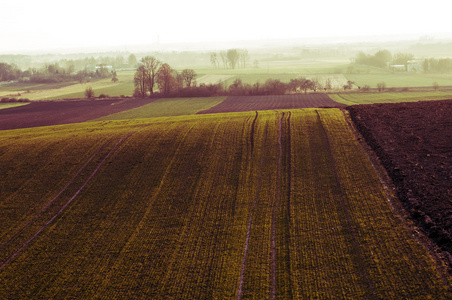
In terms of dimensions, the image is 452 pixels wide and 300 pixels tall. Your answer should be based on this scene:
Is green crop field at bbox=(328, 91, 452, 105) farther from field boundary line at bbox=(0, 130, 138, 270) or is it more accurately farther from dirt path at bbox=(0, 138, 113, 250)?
dirt path at bbox=(0, 138, 113, 250)

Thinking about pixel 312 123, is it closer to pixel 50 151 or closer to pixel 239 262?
pixel 239 262

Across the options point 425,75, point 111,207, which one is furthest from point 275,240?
point 425,75

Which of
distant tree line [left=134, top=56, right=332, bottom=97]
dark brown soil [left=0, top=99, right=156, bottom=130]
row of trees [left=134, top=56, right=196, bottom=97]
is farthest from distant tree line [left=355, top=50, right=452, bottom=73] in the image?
dark brown soil [left=0, top=99, right=156, bottom=130]

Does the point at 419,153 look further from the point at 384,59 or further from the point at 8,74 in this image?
the point at 8,74

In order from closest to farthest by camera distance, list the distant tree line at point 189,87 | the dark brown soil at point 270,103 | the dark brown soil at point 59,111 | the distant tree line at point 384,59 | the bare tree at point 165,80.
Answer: the dark brown soil at point 59,111 < the dark brown soil at point 270,103 < the distant tree line at point 189,87 < the bare tree at point 165,80 < the distant tree line at point 384,59

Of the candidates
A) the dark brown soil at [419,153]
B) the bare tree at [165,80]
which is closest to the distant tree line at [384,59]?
the bare tree at [165,80]

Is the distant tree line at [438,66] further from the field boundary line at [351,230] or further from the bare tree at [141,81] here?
the field boundary line at [351,230]
